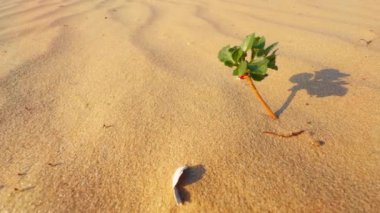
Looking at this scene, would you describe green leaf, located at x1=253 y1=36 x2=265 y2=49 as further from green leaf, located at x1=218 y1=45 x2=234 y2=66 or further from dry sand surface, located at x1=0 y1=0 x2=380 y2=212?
dry sand surface, located at x1=0 y1=0 x2=380 y2=212

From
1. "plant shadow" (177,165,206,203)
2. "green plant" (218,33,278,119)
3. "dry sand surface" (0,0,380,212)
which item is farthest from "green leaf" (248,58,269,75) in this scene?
"plant shadow" (177,165,206,203)

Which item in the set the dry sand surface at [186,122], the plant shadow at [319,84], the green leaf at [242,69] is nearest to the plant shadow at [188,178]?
the dry sand surface at [186,122]

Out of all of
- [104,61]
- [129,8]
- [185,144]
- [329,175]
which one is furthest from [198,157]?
[129,8]

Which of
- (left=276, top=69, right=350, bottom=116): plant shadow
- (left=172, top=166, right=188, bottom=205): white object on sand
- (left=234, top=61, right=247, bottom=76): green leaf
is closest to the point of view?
(left=172, top=166, right=188, bottom=205): white object on sand

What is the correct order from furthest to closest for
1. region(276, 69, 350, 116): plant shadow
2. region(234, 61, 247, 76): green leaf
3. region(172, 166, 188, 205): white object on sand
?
region(276, 69, 350, 116): plant shadow
region(234, 61, 247, 76): green leaf
region(172, 166, 188, 205): white object on sand

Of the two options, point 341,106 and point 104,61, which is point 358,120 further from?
point 104,61

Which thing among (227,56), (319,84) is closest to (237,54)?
(227,56)

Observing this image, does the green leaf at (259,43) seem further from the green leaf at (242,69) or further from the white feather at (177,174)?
the white feather at (177,174)
